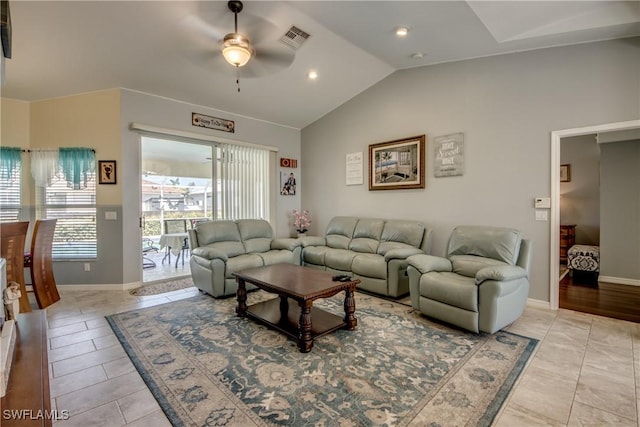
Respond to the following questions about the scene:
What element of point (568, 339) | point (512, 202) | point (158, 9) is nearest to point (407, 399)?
point (568, 339)

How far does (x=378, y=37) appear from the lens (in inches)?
140

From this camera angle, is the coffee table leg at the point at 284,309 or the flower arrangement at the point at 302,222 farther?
the flower arrangement at the point at 302,222

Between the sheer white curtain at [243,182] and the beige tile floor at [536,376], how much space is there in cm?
266

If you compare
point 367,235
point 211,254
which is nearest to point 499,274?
point 367,235

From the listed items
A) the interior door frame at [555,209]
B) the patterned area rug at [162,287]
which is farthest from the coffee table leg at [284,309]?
the interior door frame at [555,209]

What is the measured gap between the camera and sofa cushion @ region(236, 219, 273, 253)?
4709 millimetres

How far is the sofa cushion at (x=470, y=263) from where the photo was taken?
10.5 ft

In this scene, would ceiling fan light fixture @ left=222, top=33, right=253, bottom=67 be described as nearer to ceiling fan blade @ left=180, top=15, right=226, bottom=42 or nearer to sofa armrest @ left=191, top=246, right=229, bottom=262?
ceiling fan blade @ left=180, top=15, right=226, bottom=42

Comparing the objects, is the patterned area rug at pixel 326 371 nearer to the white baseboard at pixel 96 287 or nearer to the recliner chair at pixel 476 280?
the recliner chair at pixel 476 280

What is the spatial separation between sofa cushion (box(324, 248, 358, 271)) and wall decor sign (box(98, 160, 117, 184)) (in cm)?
339

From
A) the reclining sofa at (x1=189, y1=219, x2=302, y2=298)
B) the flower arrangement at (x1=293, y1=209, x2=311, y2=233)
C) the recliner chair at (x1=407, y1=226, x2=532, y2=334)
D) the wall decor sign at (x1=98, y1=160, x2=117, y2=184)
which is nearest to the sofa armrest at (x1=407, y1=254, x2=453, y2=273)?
the recliner chair at (x1=407, y1=226, x2=532, y2=334)

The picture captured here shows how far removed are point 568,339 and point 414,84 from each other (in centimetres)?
374

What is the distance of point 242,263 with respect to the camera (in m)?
4.03

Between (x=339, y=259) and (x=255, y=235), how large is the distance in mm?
1472
